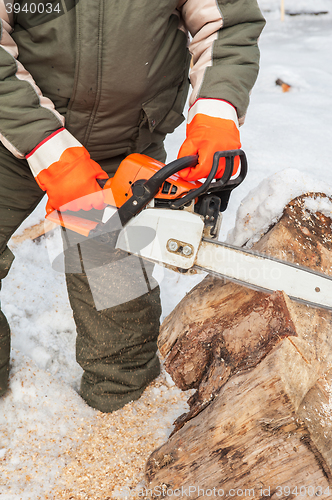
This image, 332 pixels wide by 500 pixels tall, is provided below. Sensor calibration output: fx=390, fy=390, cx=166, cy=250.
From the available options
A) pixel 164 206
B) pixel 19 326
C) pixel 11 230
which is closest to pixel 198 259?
pixel 164 206

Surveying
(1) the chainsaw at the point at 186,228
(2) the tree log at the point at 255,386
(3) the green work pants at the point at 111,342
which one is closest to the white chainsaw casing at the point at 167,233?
(1) the chainsaw at the point at 186,228

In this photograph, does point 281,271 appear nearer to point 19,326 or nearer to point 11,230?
point 11,230

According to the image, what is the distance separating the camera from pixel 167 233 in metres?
1.29

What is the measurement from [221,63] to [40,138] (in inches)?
28.7

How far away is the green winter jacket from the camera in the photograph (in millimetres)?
1316

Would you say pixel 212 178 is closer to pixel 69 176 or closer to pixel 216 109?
pixel 216 109

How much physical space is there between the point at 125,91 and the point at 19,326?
4.98ft

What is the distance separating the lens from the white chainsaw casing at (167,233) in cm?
126

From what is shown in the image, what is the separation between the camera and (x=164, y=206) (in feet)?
4.29

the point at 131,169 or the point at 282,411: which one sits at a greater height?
the point at 131,169

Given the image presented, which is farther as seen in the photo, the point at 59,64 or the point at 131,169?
the point at 59,64

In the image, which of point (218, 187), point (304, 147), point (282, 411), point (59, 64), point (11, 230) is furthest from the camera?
point (304, 147)

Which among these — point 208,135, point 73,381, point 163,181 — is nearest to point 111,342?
point 73,381

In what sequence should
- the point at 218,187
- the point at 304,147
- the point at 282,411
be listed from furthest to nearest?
the point at 304,147, the point at 218,187, the point at 282,411
